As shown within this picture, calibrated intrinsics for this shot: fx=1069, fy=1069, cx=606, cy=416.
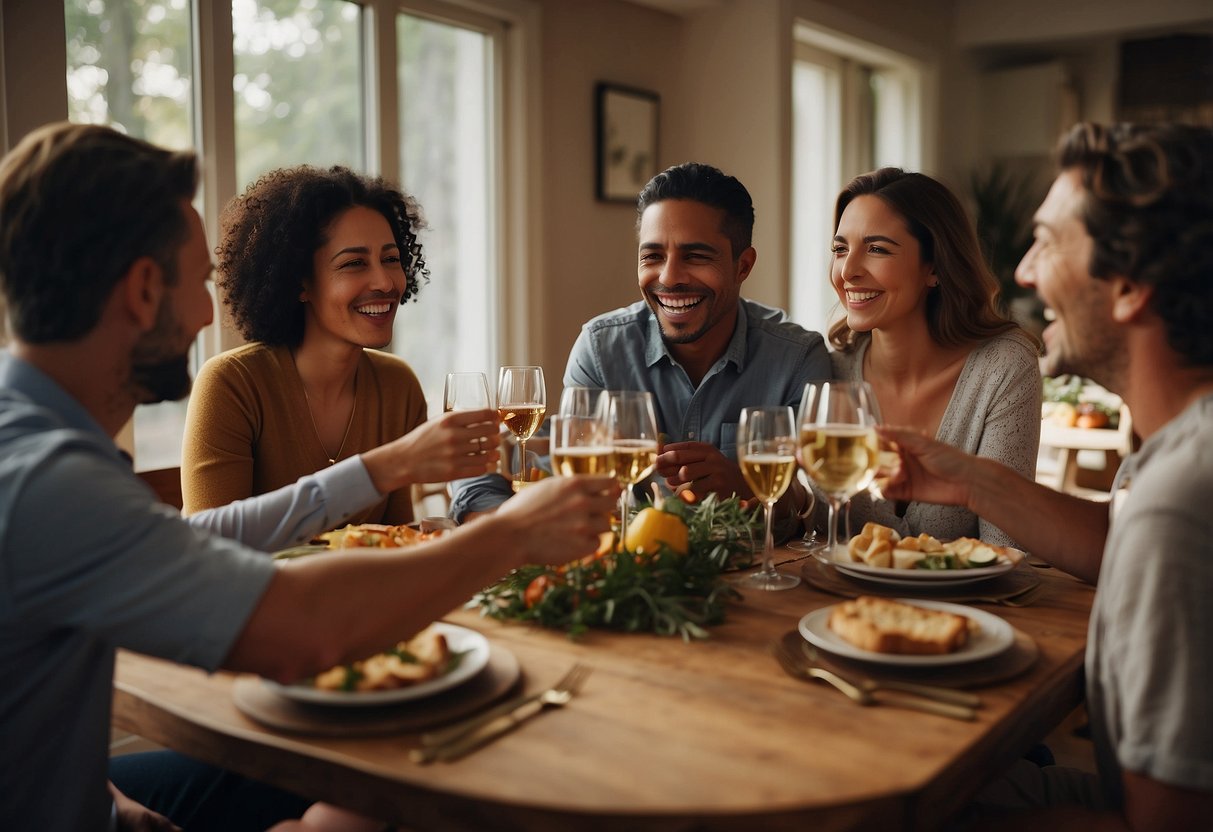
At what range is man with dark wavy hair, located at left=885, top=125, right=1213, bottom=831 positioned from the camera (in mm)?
1014

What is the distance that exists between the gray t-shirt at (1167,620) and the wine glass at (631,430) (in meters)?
0.58

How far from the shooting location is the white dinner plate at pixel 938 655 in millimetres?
1146

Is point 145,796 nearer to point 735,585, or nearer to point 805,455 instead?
point 735,585

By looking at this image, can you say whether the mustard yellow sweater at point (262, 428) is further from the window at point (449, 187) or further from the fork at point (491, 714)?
the window at point (449, 187)

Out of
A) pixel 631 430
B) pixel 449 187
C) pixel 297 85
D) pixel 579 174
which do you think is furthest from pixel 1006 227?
pixel 631 430

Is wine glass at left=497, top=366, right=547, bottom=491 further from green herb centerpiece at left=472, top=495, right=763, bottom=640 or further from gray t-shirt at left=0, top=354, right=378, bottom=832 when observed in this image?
gray t-shirt at left=0, top=354, right=378, bottom=832

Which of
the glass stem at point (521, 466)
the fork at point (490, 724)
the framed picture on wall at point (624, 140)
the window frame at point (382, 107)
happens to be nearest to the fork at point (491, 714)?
the fork at point (490, 724)

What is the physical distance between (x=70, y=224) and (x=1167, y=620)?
1107 mm

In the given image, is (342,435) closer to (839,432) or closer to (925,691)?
(839,432)

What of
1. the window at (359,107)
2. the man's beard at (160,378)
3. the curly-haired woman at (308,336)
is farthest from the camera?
the window at (359,107)

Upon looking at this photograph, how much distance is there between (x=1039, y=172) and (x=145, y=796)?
7.21 metres

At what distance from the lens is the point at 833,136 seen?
6.34 metres

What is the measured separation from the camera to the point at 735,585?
1541 mm

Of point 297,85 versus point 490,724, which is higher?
point 297,85
